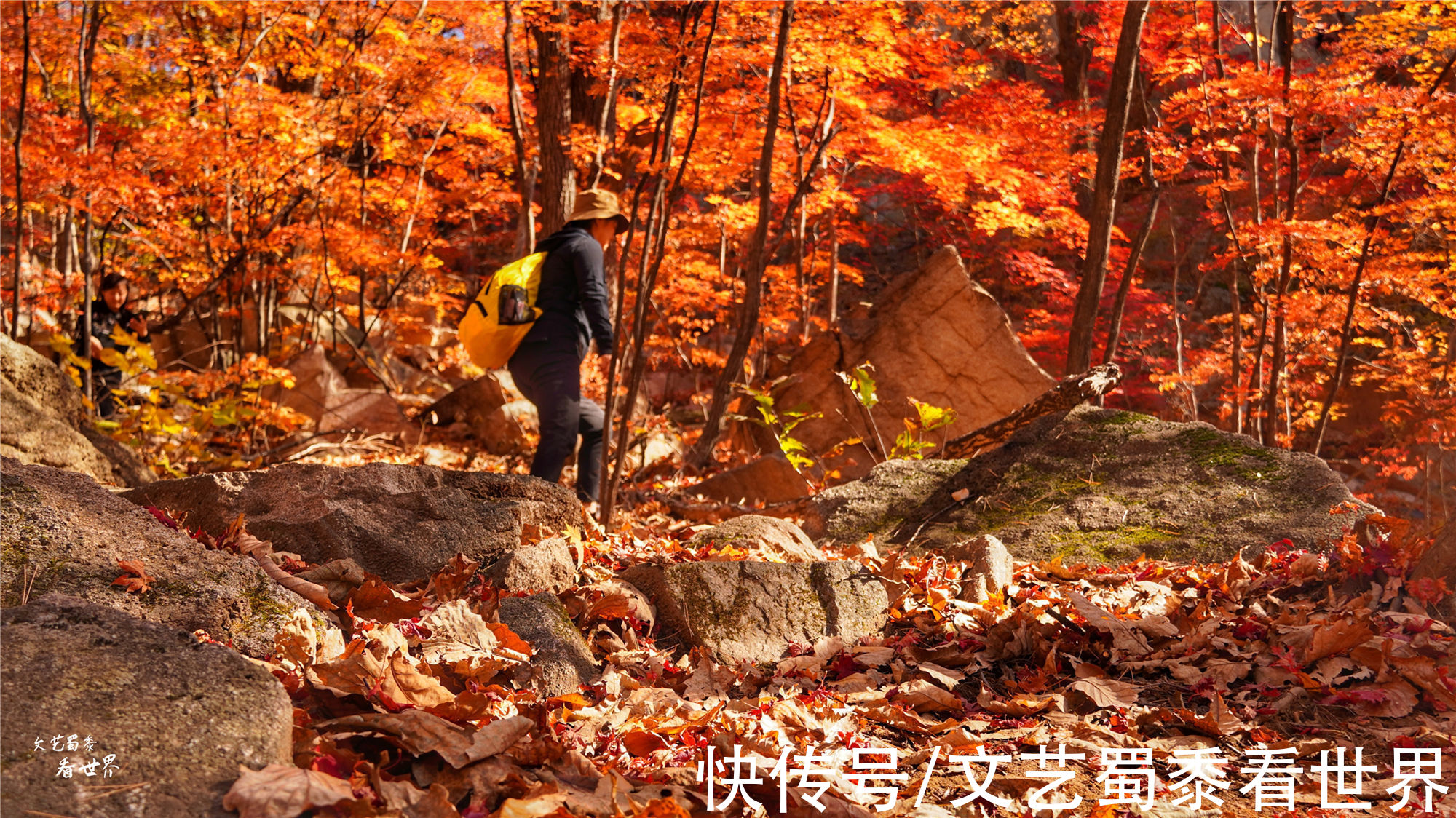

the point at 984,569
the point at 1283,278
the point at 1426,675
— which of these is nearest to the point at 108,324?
the point at 984,569

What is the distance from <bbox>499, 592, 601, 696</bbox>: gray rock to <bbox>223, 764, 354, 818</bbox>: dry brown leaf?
939 mm

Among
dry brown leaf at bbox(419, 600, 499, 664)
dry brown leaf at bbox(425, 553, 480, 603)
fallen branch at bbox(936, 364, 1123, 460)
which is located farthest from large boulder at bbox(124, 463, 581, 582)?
fallen branch at bbox(936, 364, 1123, 460)

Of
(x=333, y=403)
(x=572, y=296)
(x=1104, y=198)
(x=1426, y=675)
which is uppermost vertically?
(x=1104, y=198)

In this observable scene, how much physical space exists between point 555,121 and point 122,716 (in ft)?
29.4

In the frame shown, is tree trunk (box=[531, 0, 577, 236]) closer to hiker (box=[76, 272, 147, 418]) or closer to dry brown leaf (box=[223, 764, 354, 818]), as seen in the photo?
hiker (box=[76, 272, 147, 418])

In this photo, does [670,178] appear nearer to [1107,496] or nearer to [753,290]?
[753,290]

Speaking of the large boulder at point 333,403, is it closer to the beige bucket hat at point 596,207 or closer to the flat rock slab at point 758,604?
the beige bucket hat at point 596,207

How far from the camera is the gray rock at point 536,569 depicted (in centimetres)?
301

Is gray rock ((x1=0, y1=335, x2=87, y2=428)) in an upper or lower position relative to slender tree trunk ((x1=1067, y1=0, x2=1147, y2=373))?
lower

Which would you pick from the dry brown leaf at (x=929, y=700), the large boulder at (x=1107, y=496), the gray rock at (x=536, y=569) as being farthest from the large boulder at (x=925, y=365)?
the dry brown leaf at (x=929, y=700)

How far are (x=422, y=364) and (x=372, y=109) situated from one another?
4.54 meters

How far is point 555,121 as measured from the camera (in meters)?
9.66

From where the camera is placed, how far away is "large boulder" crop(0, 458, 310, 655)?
6.72 feet

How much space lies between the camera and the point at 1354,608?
3066 millimetres
